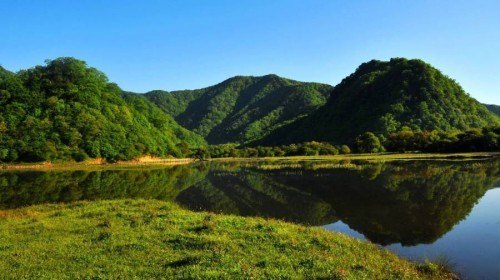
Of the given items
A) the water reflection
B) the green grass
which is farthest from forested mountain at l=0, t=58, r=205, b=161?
the green grass

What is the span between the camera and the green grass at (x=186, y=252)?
17.4m

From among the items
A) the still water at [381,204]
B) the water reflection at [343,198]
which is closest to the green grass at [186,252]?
the still water at [381,204]

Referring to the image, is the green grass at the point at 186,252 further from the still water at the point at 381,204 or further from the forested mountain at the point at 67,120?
the forested mountain at the point at 67,120

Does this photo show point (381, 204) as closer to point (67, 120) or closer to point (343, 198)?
point (343, 198)

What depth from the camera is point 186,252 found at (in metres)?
20.4

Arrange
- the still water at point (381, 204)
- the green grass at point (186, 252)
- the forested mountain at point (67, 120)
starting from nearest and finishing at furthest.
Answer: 1. the green grass at point (186, 252)
2. the still water at point (381, 204)
3. the forested mountain at point (67, 120)

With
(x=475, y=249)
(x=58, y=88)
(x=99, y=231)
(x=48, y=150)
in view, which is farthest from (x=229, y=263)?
(x=58, y=88)

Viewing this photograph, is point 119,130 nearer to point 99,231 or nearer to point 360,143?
point 360,143

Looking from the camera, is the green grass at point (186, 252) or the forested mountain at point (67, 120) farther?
the forested mountain at point (67, 120)

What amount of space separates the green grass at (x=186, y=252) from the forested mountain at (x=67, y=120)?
113933mm

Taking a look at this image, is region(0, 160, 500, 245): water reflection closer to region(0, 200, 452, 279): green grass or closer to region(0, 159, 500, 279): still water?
region(0, 159, 500, 279): still water

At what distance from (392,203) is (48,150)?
117 m

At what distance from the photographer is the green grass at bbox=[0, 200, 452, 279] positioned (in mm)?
17359

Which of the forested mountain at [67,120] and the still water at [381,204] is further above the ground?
the forested mountain at [67,120]
